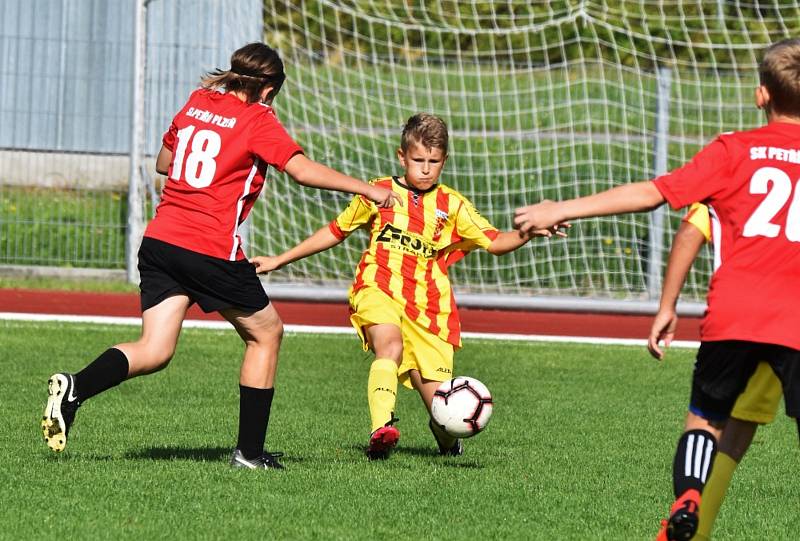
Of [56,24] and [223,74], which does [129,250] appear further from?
[223,74]

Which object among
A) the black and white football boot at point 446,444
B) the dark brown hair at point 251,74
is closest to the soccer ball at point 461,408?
the black and white football boot at point 446,444

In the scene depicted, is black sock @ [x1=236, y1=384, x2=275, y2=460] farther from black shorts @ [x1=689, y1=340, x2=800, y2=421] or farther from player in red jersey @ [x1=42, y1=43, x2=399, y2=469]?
black shorts @ [x1=689, y1=340, x2=800, y2=421]

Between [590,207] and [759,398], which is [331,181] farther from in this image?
[759,398]

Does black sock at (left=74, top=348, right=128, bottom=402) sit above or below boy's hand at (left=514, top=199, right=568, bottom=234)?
below

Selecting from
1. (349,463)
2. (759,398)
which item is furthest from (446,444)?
(759,398)

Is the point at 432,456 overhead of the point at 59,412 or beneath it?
beneath

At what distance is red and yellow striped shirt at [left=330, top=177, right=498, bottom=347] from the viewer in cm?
706

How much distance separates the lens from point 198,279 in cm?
607

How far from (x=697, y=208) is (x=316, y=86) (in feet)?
35.9

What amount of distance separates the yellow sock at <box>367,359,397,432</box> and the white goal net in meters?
7.13

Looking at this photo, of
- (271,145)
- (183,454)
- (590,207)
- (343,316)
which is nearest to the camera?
(590,207)

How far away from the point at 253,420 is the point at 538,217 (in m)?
2.34

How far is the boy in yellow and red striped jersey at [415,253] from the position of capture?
6.99m

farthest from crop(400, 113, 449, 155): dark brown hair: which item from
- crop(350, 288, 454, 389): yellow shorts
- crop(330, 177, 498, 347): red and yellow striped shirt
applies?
crop(350, 288, 454, 389): yellow shorts
